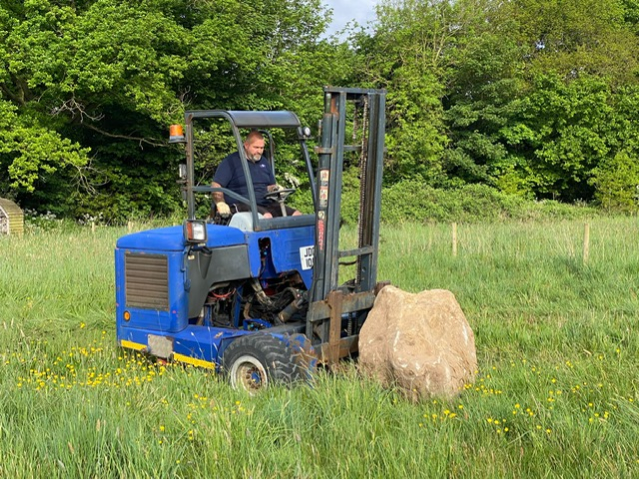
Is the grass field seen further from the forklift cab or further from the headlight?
the forklift cab

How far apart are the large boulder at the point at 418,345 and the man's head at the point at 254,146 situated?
A: 64.7 inches

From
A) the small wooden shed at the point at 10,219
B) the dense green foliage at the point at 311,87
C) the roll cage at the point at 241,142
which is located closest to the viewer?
the roll cage at the point at 241,142

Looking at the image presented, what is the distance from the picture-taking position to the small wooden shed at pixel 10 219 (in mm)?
17859

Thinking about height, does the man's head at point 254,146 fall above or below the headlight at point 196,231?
above

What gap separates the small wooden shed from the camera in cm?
1786

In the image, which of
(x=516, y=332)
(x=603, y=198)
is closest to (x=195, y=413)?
(x=516, y=332)

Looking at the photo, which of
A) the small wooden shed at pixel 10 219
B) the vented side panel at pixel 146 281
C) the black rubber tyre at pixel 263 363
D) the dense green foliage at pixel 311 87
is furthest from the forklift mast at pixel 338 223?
the dense green foliage at pixel 311 87

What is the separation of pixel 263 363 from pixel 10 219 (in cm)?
1464

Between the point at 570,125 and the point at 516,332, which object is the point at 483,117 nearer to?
the point at 570,125

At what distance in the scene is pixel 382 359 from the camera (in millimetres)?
5320

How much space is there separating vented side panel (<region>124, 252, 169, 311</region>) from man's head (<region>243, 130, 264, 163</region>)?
1142 millimetres

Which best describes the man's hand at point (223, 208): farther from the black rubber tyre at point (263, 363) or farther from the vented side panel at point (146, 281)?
the black rubber tyre at point (263, 363)

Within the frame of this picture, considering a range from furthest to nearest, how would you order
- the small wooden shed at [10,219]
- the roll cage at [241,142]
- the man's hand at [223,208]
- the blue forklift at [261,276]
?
the small wooden shed at [10,219] < the man's hand at [223,208] < the roll cage at [241,142] < the blue forklift at [261,276]

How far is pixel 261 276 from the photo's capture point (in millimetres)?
6312
